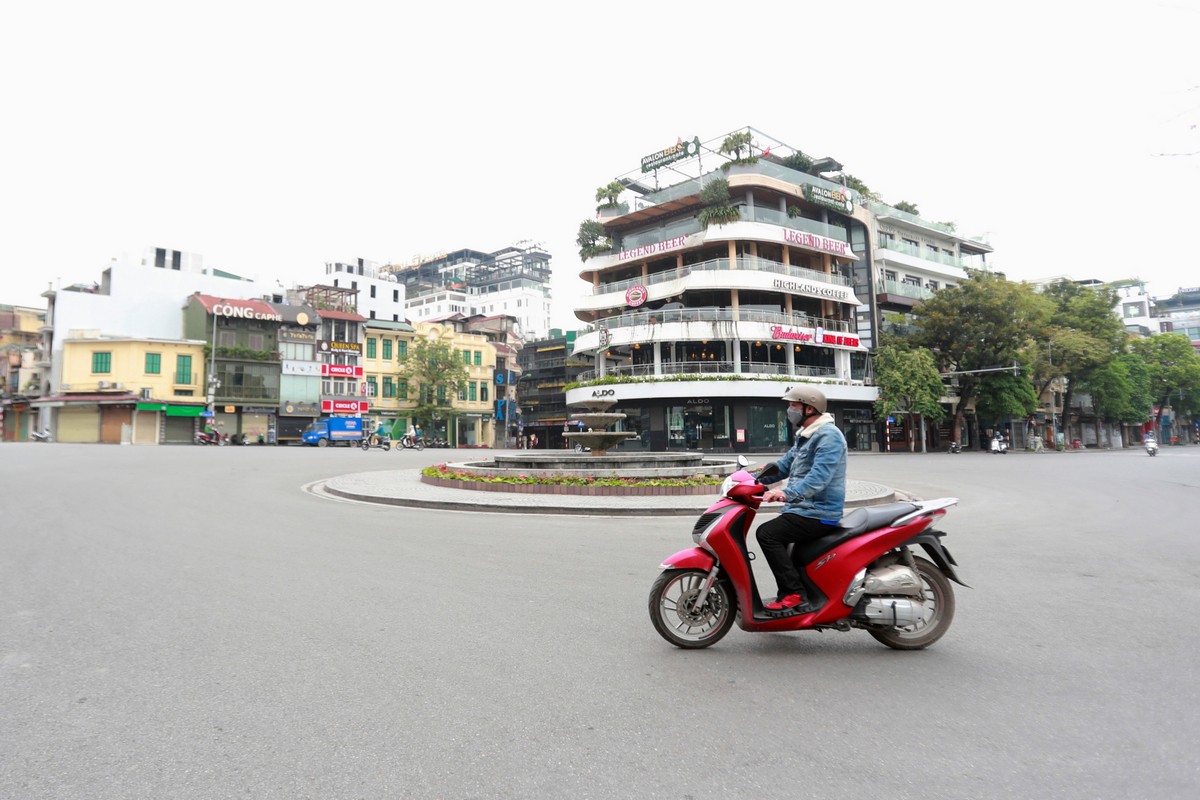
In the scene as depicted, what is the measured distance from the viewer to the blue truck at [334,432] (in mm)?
50000

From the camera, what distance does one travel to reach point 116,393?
4772cm

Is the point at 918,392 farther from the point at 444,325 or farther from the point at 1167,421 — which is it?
the point at 1167,421

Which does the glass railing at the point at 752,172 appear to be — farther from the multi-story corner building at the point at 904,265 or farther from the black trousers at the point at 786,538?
the black trousers at the point at 786,538

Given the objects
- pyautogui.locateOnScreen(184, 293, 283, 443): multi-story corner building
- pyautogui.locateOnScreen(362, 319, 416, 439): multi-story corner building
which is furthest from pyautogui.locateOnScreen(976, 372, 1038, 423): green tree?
pyautogui.locateOnScreen(184, 293, 283, 443): multi-story corner building

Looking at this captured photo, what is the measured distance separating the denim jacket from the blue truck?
166ft

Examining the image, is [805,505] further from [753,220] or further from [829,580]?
[753,220]

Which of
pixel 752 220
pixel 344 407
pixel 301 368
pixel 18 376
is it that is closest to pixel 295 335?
pixel 301 368

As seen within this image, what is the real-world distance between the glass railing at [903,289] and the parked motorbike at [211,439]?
4914cm

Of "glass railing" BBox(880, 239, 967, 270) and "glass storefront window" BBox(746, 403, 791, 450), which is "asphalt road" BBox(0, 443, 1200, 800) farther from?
"glass railing" BBox(880, 239, 967, 270)

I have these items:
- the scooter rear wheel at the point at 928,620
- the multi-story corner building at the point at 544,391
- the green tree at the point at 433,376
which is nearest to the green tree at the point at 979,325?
the multi-story corner building at the point at 544,391

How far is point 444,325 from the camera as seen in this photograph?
2514 inches

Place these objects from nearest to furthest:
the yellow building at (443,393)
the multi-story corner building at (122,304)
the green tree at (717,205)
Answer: the green tree at (717,205), the multi-story corner building at (122,304), the yellow building at (443,393)

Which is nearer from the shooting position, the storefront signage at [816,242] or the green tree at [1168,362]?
the storefront signage at [816,242]

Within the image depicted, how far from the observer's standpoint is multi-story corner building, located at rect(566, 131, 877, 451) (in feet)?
134
